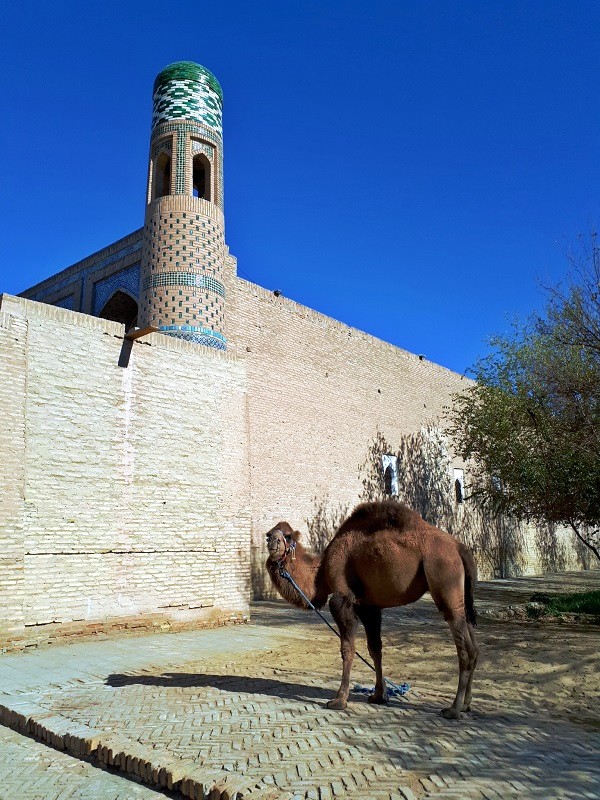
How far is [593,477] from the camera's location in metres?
12.8

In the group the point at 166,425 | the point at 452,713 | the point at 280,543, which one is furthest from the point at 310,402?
the point at 452,713

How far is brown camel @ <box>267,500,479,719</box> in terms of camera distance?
5500mm

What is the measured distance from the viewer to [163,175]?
53.0 ft

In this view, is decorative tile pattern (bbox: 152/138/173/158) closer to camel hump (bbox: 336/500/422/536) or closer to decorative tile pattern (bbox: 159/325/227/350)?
decorative tile pattern (bbox: 159/325/227/350)

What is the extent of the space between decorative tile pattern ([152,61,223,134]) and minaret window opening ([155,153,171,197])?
29.5 inches

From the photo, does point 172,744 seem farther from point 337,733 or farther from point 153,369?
point 153,369

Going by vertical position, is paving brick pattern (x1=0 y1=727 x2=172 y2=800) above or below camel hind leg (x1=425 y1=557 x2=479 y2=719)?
below

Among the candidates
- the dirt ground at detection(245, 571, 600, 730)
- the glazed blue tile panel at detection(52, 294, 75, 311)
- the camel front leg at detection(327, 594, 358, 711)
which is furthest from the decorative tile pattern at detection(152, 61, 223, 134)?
the camel front leg at detection(327, 594, 358, 711)

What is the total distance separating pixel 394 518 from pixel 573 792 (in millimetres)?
2530

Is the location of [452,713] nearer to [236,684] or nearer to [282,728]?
[282,728]

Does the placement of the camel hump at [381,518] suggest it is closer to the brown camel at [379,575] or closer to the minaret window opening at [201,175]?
the brown camel at [379,575]

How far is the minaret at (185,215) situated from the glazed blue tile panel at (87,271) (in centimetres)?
185

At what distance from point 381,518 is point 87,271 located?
15.2 m

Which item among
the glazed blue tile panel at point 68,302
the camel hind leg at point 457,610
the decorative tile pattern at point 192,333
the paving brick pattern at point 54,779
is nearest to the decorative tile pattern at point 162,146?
the decorative tile pattern at point 192,333
